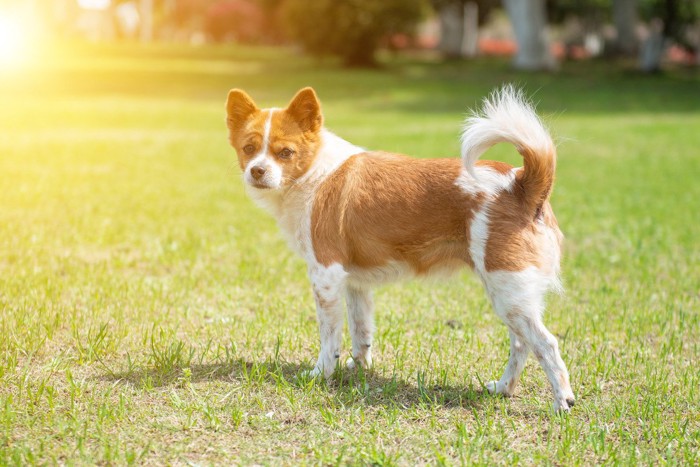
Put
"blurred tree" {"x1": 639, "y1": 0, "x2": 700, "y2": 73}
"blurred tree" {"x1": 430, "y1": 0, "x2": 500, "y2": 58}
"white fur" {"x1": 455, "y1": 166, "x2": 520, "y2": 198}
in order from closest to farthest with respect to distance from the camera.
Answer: "white fur" {"x1": 455, "y1": 166, "x2": 520, "y2": 198} → "blurred tree" {"x1": 639, "y1": 0, "x2": 700, "y2": 73} → "blurred tree" {"x1": 430, "y1": 0, "x2": 500, "y2": 58}

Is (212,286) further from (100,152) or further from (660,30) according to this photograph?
(660,30)

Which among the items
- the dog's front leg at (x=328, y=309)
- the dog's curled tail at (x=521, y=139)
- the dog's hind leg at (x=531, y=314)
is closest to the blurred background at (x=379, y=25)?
the dog's front leg at (x=328, y=309)

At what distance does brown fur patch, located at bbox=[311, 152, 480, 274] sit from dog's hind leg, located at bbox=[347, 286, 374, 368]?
39 centimetres

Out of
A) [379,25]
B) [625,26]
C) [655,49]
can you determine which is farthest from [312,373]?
[625,26]

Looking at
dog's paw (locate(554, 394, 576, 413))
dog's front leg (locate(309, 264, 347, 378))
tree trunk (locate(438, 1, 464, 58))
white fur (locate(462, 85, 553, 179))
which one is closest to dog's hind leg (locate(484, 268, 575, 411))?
dog's paw (locate(554, 394, 576, 413))

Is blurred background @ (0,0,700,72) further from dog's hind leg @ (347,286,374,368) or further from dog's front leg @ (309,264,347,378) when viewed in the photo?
dog's front leg @ (309,264,347,378)

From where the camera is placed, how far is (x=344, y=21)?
35625 mm

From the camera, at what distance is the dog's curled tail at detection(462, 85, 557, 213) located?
4688 mm

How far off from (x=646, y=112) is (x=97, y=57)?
34374 mm

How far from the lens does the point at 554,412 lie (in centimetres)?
472

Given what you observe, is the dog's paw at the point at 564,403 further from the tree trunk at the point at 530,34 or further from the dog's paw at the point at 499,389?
the tree trunk at the point at 530,34

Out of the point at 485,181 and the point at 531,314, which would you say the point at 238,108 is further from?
the point at 531,314

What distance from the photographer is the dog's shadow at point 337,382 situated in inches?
195

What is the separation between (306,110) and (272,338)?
166 cm
